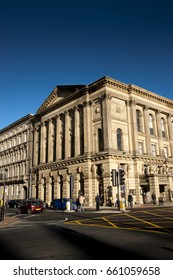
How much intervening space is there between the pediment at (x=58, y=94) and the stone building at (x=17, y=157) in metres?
6.99

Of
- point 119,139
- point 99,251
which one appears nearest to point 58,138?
point 119,139

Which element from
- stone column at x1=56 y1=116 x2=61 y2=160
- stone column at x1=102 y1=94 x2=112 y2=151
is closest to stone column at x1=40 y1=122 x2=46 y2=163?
stone column at x1=56 y1=116 x2=61 y2=160

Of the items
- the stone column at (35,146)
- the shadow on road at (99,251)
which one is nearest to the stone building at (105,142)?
the stone column at (35,146)

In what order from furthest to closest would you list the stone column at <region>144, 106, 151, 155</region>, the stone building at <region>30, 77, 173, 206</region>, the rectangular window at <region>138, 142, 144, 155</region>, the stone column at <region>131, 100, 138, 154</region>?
the stone column at <region>144, 106, 151, 155</region>, the rectangular window at <region>138, 142, 144, 155</region>, the stone column at <region>131, 100, 138, 154</region>, the stone building at <region>30, 77, 173, 206</region>

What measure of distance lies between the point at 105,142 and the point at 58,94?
53.7 feet

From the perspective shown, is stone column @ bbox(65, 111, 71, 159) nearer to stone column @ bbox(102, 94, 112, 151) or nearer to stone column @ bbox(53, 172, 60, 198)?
Result: stone column @ bbox(53, 172, 60, 198)

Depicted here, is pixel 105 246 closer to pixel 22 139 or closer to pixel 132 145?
pixel 132 145

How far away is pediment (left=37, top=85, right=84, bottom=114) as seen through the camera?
4047cm

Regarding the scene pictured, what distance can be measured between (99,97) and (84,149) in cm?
833

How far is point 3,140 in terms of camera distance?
6225 centimetres

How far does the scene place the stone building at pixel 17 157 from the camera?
4881cm

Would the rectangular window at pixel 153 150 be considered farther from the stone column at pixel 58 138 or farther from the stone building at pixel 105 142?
the stone column at pixel 58 138

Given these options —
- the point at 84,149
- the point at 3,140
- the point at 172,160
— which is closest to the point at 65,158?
the point at 84,149

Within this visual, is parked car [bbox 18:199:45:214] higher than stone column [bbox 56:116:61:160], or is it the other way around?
stone column [bbox 56:116:61:160]
